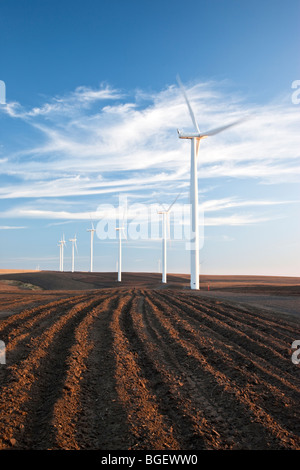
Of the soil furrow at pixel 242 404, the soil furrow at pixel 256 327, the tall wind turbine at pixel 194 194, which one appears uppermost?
the tall wind turbine at pixel 194 194

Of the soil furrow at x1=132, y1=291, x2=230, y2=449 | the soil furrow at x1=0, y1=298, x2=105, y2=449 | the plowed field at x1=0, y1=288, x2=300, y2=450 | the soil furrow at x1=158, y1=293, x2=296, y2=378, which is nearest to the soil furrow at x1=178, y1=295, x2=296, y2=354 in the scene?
the plowed field at x1=0, y1=288, x2=300, y2=450

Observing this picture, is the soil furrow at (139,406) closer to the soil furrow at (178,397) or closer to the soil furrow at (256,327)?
the soil furrow at (178,397)

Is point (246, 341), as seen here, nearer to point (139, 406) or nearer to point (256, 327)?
point (256, 327)

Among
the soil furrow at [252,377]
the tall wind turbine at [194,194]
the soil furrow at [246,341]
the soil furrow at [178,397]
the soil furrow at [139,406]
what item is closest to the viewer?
the soil furrow at [139,406]

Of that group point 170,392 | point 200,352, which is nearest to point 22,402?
point 170,392

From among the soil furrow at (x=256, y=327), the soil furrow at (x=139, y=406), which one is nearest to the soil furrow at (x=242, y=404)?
the soil furrow at (x=139, y=406)

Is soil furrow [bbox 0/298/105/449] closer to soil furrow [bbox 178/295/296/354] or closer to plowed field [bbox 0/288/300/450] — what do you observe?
plowed field [bbox 0/288/300/450]

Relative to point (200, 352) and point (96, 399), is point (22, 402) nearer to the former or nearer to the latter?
point (96, 399)

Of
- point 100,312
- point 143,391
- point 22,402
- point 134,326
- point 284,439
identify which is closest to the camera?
point 284,439

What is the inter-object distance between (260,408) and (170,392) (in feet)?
5.63

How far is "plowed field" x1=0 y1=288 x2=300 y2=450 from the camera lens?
5.84m

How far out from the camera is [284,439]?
598 centimetres

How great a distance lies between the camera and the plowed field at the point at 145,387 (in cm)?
584

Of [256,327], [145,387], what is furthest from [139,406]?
[256,327]
